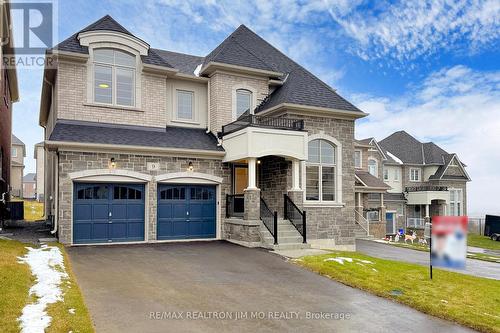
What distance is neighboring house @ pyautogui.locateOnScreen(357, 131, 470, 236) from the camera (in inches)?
1484

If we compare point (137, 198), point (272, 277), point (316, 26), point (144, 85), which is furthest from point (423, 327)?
point (316, 26)

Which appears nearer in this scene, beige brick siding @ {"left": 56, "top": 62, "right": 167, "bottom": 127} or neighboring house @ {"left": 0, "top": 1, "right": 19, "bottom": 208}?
beige brick siding @ {"left": 56, "top": 62, "right": 167, "bottom": 127}

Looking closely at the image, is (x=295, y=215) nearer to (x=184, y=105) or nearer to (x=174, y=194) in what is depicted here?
(x=174, y=194)

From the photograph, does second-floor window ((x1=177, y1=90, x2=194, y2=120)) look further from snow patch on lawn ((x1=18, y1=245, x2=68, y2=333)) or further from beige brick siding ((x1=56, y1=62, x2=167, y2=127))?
snow patch on lawn ((x1=18, y1=245, x2=68, y2=333))

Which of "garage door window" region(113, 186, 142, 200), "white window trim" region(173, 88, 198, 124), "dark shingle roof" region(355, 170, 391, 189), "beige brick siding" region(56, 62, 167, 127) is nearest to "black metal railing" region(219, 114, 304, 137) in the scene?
"white window trim" region(173, 88, 198, 124)

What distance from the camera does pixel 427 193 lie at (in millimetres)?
37625

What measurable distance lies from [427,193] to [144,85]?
30.5 m

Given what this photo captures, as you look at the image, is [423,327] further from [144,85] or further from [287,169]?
[144,85]

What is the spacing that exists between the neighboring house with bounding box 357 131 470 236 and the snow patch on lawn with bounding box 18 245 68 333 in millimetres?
29135

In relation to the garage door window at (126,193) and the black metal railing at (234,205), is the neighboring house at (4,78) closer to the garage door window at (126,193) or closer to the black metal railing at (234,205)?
the garage door window at (126,193)

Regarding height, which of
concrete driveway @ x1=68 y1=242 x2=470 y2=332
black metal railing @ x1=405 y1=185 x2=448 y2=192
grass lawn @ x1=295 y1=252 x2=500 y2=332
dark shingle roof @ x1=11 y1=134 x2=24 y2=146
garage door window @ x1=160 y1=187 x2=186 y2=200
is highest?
dark shingle roof @ x1=11 y1=134 x2=24 y2=146

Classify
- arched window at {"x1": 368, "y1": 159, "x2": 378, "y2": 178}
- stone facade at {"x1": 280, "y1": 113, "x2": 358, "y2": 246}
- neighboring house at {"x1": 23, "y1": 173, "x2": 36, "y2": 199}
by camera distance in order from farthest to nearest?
neighboring house at {"x1": 23, "y1": 173, "x2": 36, "y2": 199}, arched window at {"x1": 368, "y1": 159, "x2": 378, "y2": 178}, stone facade at {"x1": 280, "y1": 113, "x2": 358, "y2": 246}

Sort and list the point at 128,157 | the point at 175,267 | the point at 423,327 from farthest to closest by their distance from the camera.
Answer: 1. the point at 128,157
2. the point at 175,267
3. the point at 423,327

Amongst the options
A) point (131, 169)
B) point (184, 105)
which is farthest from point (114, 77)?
point (131, 169)
